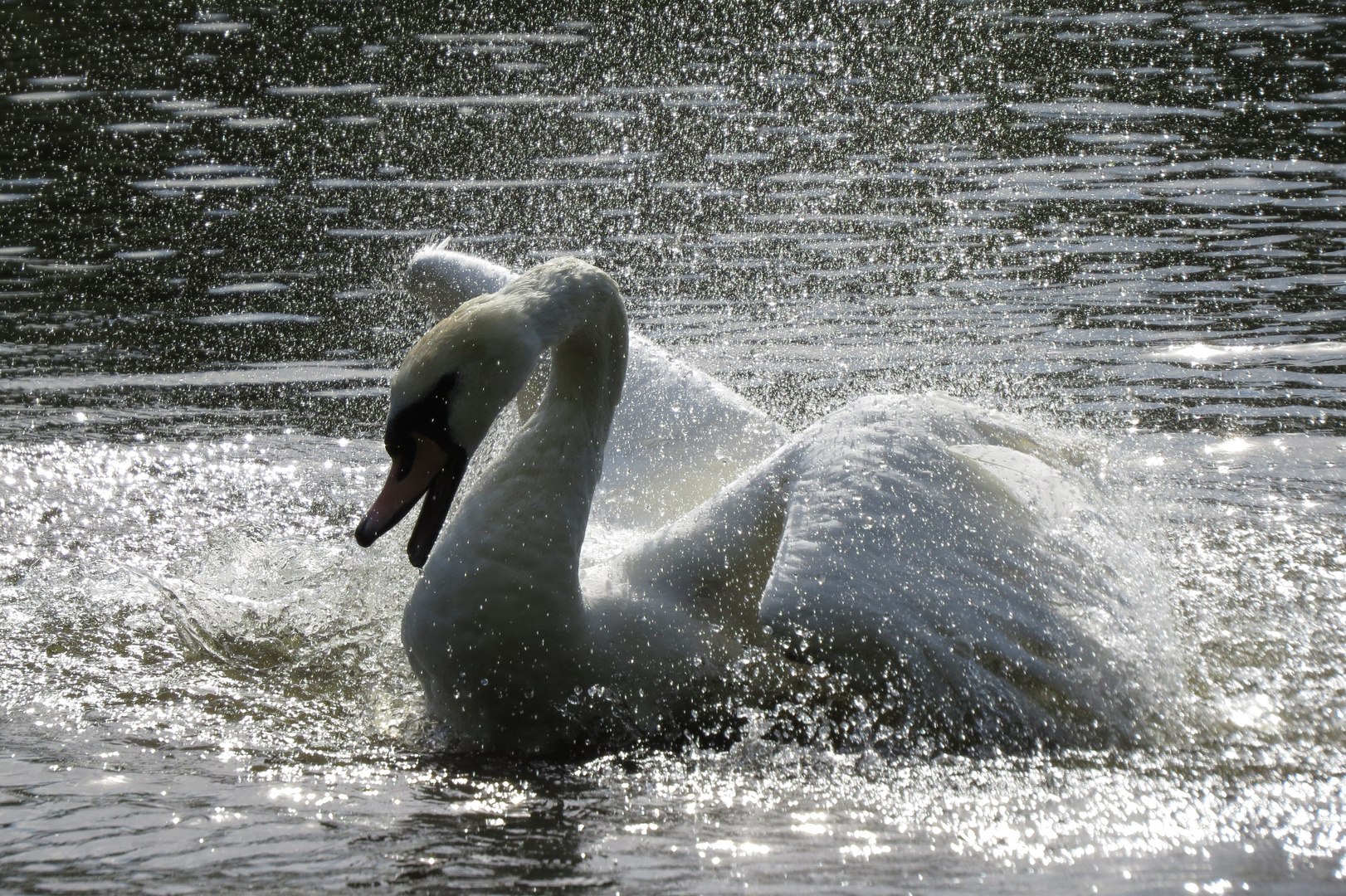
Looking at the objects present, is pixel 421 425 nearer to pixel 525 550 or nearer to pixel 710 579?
pixel 525 550

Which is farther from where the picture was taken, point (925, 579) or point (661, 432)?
point (661, 432)

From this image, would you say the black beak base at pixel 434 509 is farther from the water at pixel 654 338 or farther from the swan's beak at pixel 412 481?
the water at pixel 654 338

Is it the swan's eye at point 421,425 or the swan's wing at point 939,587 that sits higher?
the swan's eye at point 421,425

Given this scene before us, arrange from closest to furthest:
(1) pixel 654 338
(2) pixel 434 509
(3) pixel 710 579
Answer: (2) pixel 434 509
(3) pixel 710 579
(1) pixel 654 338

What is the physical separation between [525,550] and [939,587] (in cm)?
124

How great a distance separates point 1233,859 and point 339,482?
4.85 metres

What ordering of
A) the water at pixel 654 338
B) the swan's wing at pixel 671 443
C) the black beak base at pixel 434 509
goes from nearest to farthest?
1. the water at pixel 654 338
2. the black beak base at pixel 434 509
3. the swan's wing at pixel 671 443

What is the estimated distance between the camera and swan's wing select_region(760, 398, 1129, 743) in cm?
418

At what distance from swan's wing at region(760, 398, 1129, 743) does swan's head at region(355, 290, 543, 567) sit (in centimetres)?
96

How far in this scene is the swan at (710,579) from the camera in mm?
4191

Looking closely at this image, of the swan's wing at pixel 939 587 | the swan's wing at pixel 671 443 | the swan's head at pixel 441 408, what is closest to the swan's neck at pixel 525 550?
the swan's head at pixel 441 408

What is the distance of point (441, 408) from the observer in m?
4.15

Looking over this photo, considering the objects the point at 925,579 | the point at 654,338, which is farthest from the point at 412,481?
the point at 654,338

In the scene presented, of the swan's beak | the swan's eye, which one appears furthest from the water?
the swan's eye
